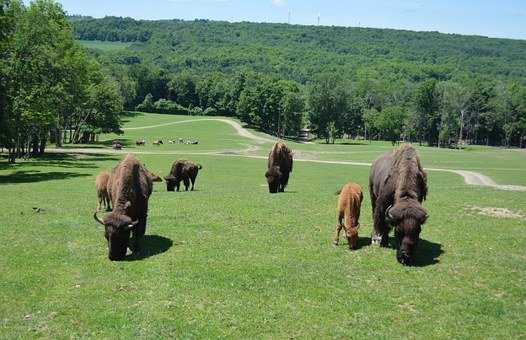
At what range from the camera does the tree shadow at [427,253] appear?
1595 cm

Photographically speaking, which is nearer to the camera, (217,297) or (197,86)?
(217,297)

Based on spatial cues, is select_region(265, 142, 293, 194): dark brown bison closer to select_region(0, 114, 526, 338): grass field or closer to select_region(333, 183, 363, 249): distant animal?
select_region(0, 114, 526, 338): grass field

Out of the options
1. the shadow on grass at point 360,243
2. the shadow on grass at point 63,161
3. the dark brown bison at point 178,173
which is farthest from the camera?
the shadow on grass at point 63,161

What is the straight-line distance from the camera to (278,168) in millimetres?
32969

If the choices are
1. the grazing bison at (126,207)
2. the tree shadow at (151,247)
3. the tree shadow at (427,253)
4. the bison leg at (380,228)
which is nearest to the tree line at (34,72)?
the grazing bison at (126,207)

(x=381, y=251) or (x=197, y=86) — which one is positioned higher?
(x=197, y=86)

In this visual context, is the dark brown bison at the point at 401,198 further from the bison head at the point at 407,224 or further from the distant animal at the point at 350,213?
the distant animal at the point at 350,213

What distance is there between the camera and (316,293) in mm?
13805

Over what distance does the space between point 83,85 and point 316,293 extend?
63.6 metres

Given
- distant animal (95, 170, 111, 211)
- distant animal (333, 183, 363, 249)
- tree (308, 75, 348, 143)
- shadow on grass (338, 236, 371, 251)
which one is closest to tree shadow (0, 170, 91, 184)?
distant animal (95, 170, 111, 211)

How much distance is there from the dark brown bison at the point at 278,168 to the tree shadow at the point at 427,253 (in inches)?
581

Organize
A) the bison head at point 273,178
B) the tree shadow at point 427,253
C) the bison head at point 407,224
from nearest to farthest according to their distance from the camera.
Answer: the bison head at point 407,224
the tree shadow at point 427,253
the bison head at point 273,178

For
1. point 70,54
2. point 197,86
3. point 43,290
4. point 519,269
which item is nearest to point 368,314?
point 519,269

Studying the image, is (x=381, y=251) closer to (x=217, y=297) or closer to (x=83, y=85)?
(x=217, y=297)
